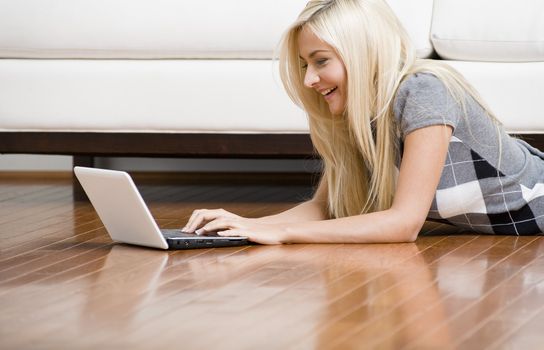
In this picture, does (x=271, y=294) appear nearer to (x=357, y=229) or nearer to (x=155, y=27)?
(x=357, y=229)

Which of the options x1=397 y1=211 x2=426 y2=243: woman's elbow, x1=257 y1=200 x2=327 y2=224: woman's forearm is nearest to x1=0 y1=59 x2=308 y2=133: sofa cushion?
x1=257 y1=200 x2=327 y2=224: woman's forearm

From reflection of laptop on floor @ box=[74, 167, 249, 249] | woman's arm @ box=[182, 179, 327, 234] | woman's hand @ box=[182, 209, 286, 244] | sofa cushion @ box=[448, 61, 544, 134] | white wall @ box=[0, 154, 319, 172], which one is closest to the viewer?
reflection of laptop on floor @ box=[74, 167, 249, 249]

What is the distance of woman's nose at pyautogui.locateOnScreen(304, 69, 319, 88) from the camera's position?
7.22 feet

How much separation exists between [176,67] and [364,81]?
915 millimetres

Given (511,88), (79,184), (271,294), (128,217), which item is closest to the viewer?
(271,294)

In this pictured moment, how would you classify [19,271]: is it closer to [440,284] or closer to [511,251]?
[440,284]

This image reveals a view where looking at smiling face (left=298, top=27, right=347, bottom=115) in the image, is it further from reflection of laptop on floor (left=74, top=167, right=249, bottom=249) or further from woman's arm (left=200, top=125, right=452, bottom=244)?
reflection of laptop on floor (left=74, top=167, right=249, bottom=249)

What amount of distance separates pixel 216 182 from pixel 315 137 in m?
1.58

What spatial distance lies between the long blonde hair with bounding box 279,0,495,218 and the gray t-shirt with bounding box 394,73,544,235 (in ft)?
0.12

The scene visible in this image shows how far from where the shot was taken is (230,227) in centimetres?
216

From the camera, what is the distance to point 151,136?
301 centimetres

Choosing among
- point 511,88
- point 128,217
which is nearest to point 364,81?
point 128,217

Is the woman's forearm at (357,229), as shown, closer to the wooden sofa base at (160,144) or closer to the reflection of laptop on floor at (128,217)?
the reflection of laptop on floor at (128,217)

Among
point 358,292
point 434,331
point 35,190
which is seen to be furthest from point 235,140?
point 434,331
